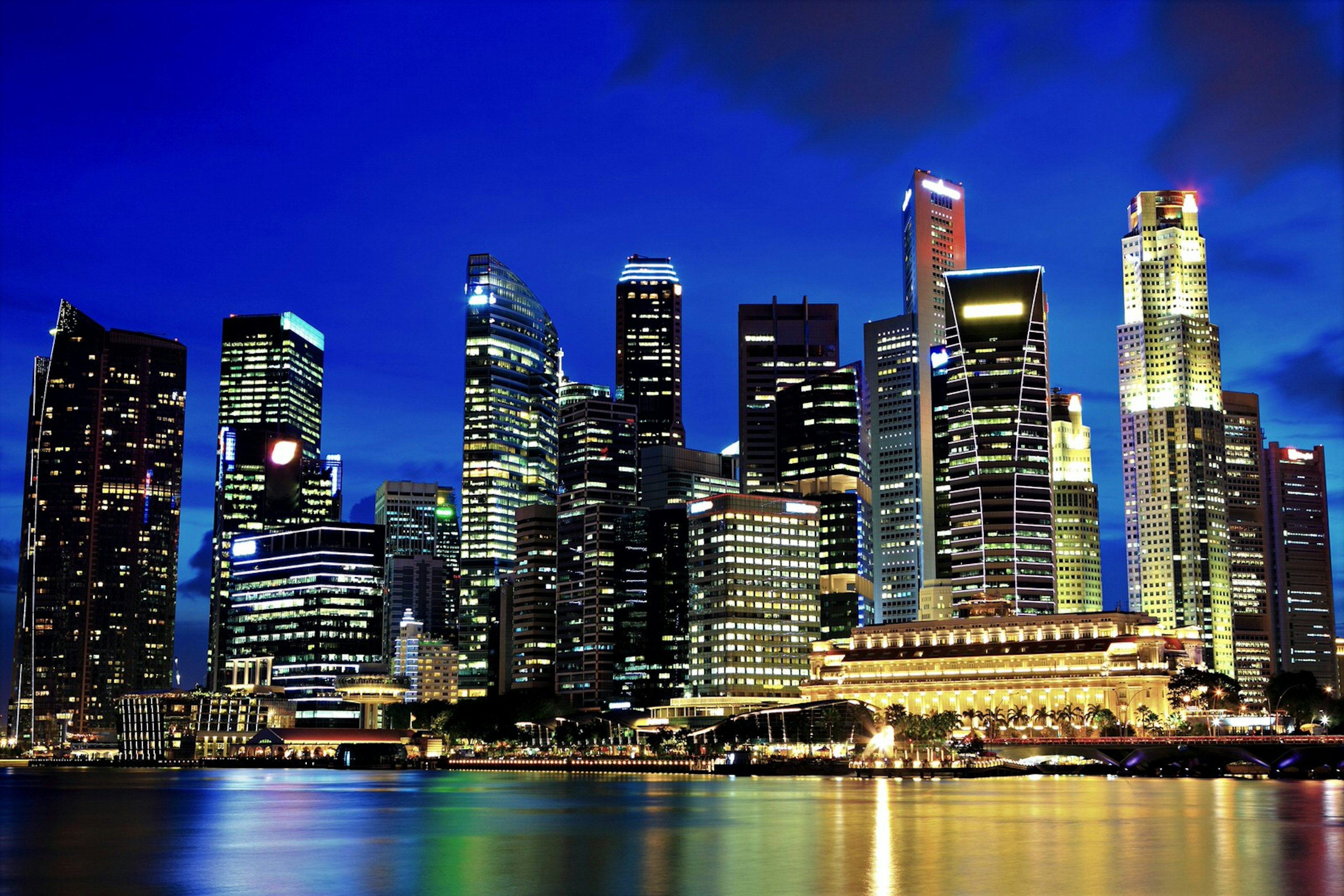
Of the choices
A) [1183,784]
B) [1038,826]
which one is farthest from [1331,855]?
[1183,784]

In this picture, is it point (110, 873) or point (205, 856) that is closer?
point (110, 873)

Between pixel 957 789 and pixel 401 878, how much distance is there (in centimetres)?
11213

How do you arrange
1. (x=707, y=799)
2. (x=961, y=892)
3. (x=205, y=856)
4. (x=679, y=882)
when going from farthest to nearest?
(x=707, y=799) → (x=205, y=856) → (x=679, y=882) → (x=961, y=892)

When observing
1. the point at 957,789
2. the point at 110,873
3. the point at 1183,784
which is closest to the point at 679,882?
the point at 110,873

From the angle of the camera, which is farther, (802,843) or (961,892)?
(802,843)

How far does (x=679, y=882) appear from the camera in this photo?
242ft

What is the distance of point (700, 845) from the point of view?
95375 mm

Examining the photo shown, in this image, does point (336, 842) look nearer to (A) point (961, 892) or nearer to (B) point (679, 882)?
(B) point (679, 882)

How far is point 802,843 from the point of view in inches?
3691

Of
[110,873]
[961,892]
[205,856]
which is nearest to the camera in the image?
[961,892]

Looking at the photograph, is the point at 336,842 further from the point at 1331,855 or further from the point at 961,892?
the point at 1331,855

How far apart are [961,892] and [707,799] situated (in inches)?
3681

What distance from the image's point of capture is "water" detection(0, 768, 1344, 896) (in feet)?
239

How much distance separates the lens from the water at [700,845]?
7275cm
